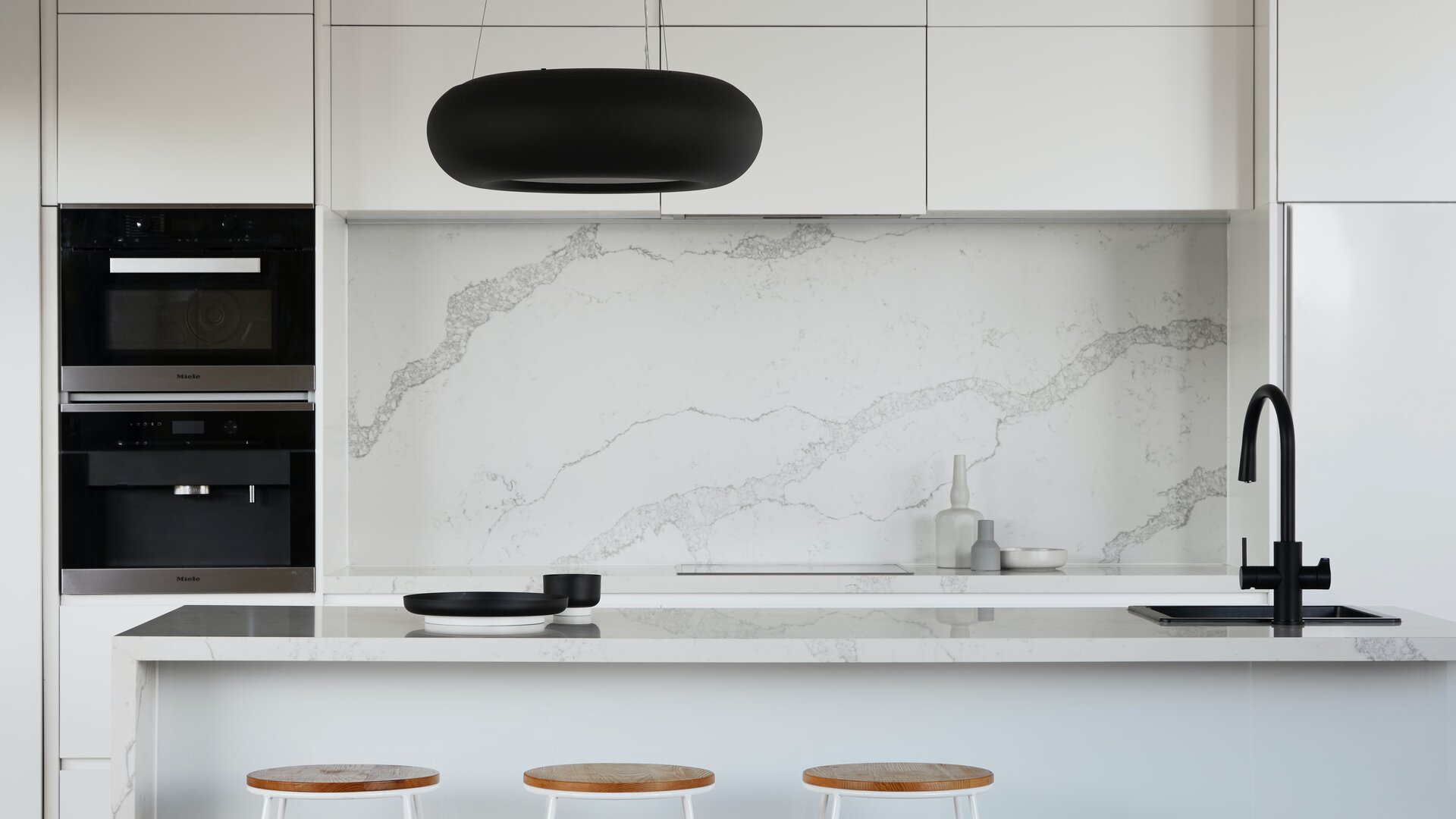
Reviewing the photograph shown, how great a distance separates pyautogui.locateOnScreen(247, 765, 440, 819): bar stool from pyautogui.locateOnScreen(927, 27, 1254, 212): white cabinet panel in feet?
6.76

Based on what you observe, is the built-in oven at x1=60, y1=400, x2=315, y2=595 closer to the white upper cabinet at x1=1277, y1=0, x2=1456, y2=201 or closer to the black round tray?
the black round tray

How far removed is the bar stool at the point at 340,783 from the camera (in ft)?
6.11

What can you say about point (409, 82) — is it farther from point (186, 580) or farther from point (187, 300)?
point (186, 580)

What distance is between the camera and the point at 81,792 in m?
3.09

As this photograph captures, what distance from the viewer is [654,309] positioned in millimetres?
3682

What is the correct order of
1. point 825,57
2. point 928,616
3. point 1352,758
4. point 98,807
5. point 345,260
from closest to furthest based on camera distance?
point 1352,758 < point 928,616 < point 98,807 < point 825,57 < point 345,260

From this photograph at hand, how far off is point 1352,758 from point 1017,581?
44.8 inches

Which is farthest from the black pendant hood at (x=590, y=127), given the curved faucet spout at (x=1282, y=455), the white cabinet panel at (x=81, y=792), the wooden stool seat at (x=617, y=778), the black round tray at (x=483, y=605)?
the white cabinet panel at (x=81, y=792)

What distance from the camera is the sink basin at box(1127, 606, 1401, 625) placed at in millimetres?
2227

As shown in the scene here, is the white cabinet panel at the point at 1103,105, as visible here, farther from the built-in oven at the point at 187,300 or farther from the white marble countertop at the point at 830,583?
the built-in oven at the point at 187,300

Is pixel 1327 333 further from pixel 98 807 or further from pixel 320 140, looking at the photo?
pixel 98 807

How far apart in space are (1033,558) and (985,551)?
0.13 m

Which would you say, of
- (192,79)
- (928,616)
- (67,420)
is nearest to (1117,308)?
(928,616)

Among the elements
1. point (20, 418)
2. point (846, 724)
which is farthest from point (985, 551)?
point (20, 418)
